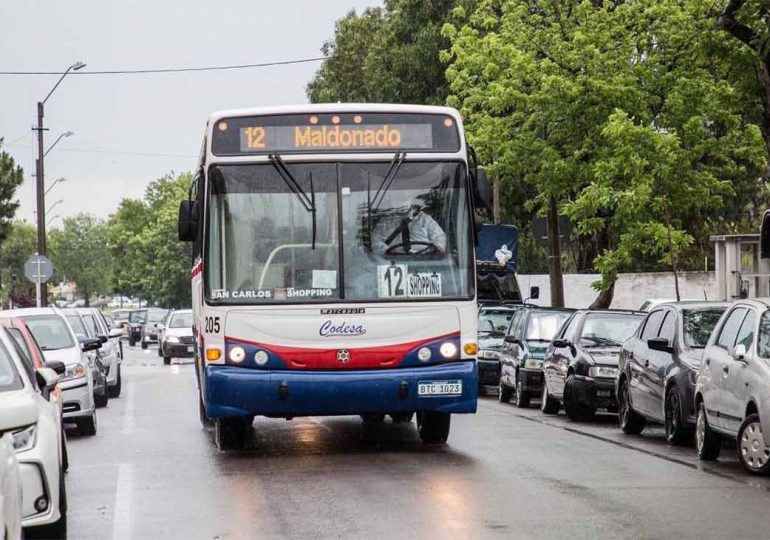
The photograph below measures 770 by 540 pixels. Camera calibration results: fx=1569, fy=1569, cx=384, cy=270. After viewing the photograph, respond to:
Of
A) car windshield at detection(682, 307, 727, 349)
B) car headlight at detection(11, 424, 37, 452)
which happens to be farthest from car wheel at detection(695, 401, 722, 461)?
car headlight at detection(11, 424, 37, 452)

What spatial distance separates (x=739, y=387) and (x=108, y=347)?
15860 mm

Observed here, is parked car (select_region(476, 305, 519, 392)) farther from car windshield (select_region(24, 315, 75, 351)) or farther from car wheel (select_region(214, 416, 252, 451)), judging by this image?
car wheel (select_region(214, 416, 252, 451))

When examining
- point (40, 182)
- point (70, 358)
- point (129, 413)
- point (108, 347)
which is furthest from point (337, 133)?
point (40, 182)

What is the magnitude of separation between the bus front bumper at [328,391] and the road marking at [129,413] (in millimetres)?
4935

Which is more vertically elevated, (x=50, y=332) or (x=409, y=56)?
(x=409, y=56)

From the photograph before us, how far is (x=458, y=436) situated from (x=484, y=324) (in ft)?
40.5

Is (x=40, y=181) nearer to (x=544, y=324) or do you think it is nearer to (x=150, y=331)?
(x=150, y=331)

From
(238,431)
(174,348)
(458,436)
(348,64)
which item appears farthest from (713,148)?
(348,64)

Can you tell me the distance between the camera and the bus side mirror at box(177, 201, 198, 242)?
15344mm

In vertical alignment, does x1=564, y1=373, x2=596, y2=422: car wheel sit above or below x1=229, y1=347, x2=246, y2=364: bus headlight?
below

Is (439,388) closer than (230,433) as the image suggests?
Yes

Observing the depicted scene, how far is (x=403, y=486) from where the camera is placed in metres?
12.8

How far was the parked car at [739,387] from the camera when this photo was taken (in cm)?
1368

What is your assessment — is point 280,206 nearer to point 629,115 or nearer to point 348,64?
point 629,115
